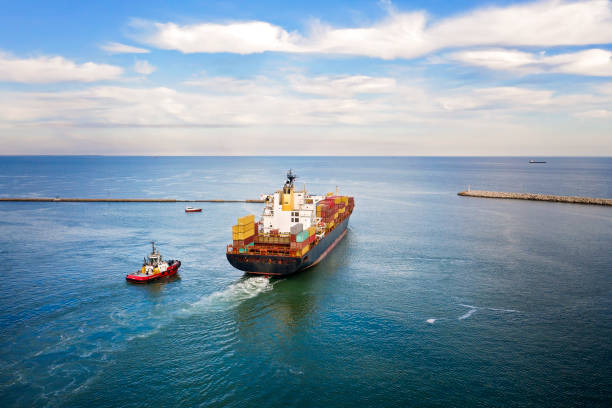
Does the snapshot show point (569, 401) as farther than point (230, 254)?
No

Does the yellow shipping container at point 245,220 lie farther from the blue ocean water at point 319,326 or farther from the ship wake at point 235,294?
the ship wake at point 235,294

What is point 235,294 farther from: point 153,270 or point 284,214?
point 284,214

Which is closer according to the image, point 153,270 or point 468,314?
point 468,314

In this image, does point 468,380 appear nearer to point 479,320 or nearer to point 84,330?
point 479,320

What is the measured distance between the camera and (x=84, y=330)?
1328 inches

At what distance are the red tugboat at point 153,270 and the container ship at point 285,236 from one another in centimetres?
811

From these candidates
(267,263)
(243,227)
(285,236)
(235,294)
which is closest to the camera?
(235,294)

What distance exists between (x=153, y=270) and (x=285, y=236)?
18.8m

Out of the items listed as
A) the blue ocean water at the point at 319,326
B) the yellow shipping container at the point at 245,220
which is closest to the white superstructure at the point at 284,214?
the yellow shipping container at the point at 245,220

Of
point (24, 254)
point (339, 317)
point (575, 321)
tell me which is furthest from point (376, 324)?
point (24, 254)

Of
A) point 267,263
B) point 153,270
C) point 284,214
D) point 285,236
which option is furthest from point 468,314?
point 153,270

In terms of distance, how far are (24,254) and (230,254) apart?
36987 mm

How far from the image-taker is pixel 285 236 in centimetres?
5531

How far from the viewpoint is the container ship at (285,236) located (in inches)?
1874
